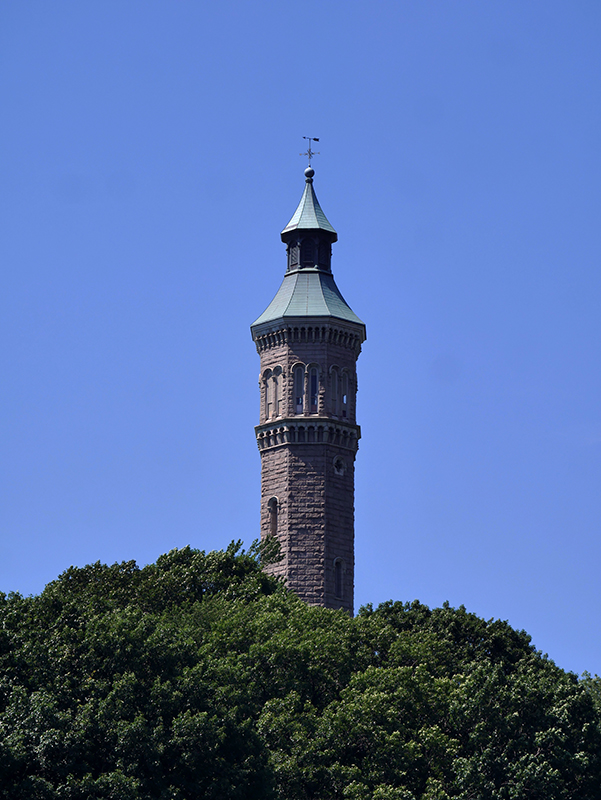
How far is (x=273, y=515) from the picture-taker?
10888cm

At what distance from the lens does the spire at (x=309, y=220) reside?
374 ft

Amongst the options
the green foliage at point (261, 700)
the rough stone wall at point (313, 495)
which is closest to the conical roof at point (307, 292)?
the rough stone wall at point (313, 495)

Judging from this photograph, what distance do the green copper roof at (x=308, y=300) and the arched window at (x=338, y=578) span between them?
1608 centimetres

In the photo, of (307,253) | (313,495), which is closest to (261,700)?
(313,495)

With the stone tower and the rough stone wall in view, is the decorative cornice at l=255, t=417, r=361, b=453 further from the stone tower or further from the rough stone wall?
the rough stone wall

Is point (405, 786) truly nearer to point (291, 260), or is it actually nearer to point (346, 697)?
point (346, 697)

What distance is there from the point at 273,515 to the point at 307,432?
5771 mm

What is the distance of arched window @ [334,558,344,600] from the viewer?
107250 millimetres

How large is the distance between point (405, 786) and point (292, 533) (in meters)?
43.5

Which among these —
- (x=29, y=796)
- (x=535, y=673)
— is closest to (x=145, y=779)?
(x=29, y=796)

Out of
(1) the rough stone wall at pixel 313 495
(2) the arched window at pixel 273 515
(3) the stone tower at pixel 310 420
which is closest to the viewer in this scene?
(1) the rough stone wall at pixel 313 495

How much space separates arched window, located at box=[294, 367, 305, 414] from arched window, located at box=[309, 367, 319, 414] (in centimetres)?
52

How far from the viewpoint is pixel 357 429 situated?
111 meters

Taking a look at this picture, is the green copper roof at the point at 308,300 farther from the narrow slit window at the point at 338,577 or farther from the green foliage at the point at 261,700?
the green foliage at the point at 261,700
